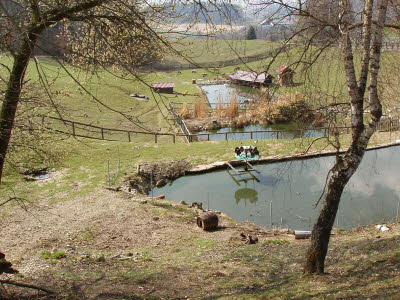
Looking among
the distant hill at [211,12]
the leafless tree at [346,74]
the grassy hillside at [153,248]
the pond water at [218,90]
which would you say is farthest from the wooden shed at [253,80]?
the pond water at [218,90]

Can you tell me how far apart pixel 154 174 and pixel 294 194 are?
18.8ft

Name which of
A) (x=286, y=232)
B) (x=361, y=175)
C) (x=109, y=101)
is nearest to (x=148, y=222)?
(x=286, y=232)

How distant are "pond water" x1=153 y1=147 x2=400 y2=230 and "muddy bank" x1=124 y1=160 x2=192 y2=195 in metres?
0.36

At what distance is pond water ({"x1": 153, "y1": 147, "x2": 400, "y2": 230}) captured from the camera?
13.1 meters

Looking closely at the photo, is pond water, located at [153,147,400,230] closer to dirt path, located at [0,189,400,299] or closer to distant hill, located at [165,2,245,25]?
dirt path, located at [0,189,400,299]

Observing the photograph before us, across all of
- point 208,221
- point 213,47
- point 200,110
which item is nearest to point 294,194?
point 208,221

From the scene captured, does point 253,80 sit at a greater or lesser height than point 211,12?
lesser

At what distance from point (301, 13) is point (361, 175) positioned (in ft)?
37.5

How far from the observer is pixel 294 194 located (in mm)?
14969

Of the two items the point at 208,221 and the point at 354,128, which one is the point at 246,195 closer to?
the point at 208,221

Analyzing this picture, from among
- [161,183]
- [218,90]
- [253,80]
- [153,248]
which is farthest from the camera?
[218,90]

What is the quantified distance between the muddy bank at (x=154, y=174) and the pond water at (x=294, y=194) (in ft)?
1.17

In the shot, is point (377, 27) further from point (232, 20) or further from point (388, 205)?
point (388, 205)

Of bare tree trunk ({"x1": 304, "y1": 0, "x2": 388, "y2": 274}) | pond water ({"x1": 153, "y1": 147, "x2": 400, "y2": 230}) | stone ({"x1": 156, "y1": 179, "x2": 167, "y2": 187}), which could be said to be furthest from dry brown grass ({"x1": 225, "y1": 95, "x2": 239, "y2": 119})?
bare tree trunk ({"x1": 304, "y1": 0, "x2": 388, "y2": 274})
